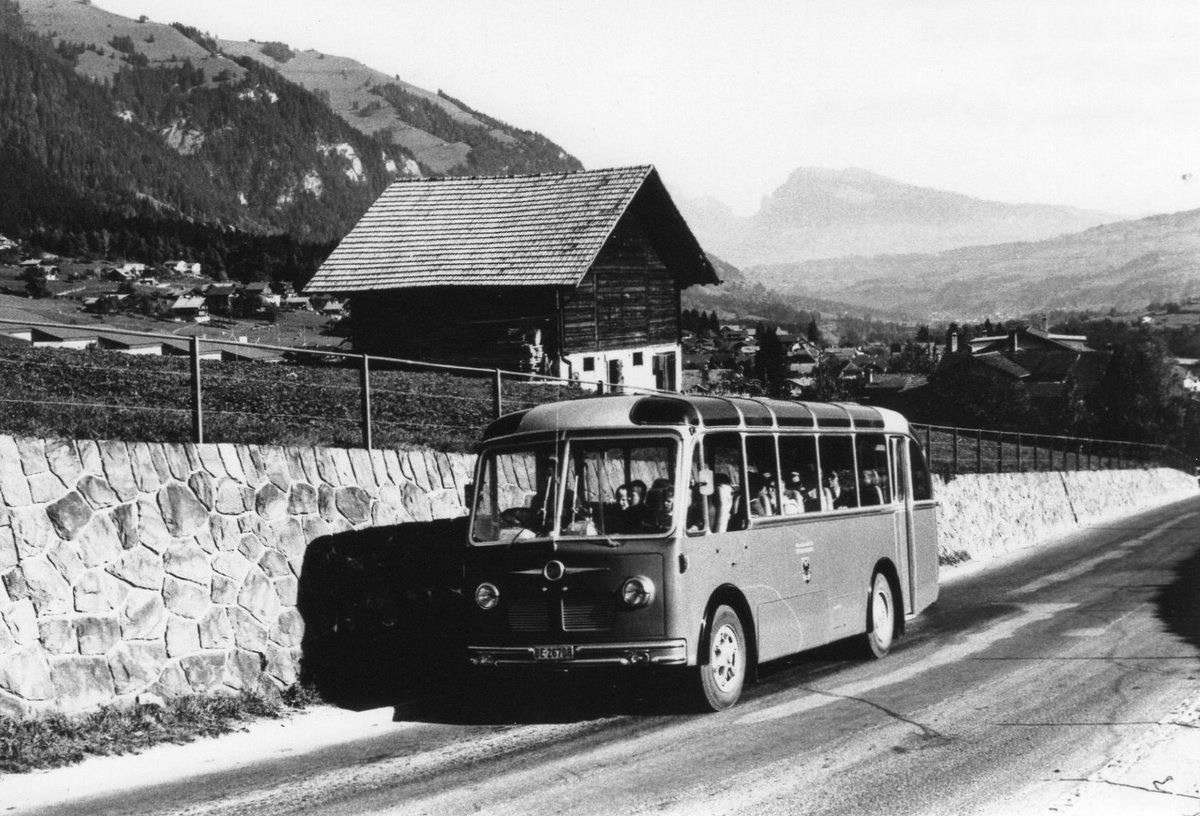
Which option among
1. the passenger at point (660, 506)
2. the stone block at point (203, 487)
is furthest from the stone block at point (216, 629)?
the passenger at point (660, 506)

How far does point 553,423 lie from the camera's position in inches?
451

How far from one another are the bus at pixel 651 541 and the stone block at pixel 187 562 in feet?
7.89

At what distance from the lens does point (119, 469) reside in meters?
10.8

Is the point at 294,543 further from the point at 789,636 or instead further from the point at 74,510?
the point at 789,636

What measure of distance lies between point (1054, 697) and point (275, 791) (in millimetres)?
6965

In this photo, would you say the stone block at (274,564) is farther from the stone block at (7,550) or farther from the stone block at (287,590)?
the stone block at (7,550)

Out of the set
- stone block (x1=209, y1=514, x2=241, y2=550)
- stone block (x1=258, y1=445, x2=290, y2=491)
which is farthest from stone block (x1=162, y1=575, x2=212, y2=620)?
stone block (x1=258, y1=445, x2=290, y2=491)

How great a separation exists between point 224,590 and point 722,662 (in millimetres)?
4567

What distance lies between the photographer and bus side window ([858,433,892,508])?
14.6 meters

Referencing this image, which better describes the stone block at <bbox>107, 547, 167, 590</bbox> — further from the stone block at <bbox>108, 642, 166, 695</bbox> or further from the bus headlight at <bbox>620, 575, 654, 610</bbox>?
the bus headlight at <bbox>620, 575, 654, 610</bbox>

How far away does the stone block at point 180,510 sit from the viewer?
11133 mm

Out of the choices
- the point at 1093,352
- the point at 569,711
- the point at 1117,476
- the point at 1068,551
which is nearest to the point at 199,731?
the point at 569,711

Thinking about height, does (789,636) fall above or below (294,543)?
below

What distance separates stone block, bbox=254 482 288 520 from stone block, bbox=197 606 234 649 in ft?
3.61
